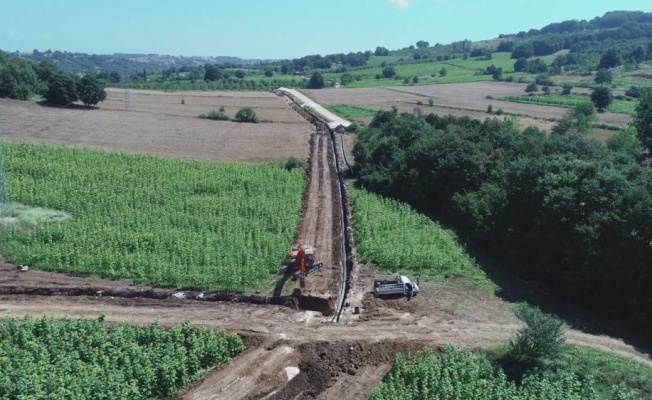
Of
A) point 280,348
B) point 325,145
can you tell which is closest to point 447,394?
point 280,348

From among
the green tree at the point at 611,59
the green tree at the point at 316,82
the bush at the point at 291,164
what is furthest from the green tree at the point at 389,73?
the bush at the point at 291,164

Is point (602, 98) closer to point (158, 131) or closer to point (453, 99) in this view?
point (453, 99)

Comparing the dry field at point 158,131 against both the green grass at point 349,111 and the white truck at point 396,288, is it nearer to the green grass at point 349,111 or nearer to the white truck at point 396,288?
the green grass at point 349,111

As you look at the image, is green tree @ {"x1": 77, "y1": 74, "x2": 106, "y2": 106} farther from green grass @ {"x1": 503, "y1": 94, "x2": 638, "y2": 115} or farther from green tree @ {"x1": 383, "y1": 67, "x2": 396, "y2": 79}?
green tree @ {"x1": 383, "y1": 67, "x2": 396, "y2": 79}

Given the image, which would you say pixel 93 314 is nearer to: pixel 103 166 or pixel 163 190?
pixel 163 190

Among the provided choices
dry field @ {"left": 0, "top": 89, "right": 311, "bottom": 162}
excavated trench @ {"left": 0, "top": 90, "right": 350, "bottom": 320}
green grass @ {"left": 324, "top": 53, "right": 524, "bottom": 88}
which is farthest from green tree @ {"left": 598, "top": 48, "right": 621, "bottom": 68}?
excavated trench @ {"left": 0, "top": 90, "right": 350, "bottom": 320}
